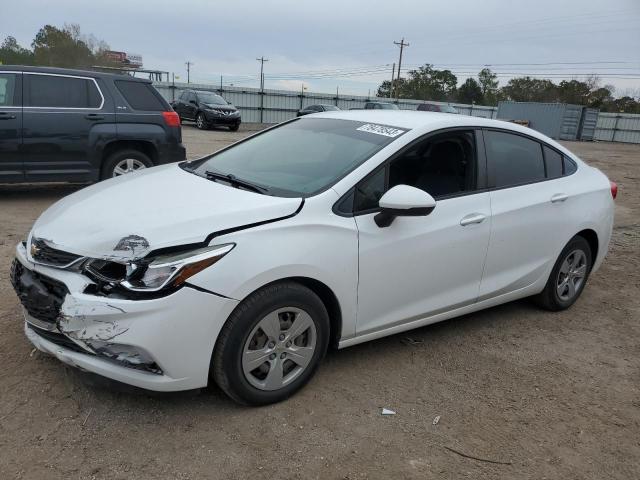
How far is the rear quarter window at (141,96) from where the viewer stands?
25.3 feet

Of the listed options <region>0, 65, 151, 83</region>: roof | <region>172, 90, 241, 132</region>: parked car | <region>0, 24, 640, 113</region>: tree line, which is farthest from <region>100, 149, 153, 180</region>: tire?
<region>0, 24, 640, 113</region>: tree line

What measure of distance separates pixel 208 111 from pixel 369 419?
2213 centimetres

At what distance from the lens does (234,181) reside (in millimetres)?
3412

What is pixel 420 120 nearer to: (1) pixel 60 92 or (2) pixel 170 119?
(2) pixel 170 119

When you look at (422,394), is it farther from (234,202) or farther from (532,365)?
(234,202)

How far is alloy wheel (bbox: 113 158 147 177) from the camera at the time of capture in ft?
25.0

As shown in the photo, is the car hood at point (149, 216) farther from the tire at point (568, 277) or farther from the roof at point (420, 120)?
the tire at point (568, 277)

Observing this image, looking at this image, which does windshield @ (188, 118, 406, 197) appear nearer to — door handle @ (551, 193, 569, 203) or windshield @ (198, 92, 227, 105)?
door handle @ (551, 193, 569, 203)

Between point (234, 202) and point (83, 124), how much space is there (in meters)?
5.25

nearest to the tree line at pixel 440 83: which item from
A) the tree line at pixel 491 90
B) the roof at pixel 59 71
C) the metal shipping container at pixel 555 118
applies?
the tree line at pixel 491 90

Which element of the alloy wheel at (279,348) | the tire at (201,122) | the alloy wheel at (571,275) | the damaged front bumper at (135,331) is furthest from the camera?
the tire at (201,122)

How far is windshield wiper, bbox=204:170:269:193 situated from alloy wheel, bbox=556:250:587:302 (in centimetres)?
271

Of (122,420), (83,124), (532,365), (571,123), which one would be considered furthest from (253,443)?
(571,123)

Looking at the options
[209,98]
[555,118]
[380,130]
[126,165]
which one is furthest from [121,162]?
[555,118]
